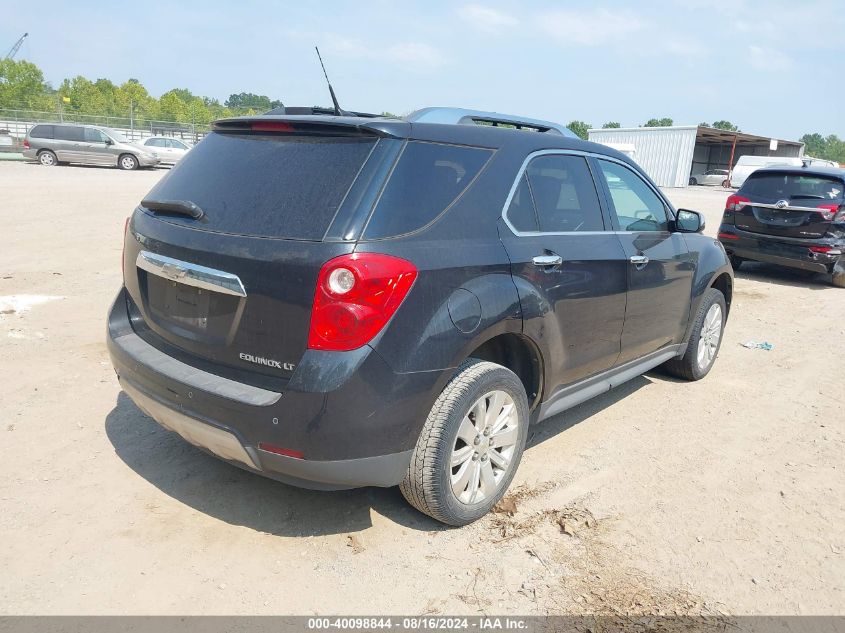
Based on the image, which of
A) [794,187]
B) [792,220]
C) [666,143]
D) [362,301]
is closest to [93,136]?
[794,187]

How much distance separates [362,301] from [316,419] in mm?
487

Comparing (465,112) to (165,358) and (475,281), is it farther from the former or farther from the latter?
(165,358)

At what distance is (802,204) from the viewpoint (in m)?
9.20

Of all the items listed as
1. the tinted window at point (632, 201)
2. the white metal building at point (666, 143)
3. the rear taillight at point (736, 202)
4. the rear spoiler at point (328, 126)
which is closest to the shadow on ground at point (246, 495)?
the tinted window at point (632, 201)

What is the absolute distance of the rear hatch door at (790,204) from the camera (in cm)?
905

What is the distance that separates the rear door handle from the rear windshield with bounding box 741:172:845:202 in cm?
757

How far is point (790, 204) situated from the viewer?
9281mm

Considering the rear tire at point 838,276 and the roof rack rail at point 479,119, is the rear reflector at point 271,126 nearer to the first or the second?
the roof rack rail at point 479,119

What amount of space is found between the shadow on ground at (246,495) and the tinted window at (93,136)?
2567 centimetres

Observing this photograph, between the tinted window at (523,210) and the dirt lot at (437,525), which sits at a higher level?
the tinted window at (523,210)

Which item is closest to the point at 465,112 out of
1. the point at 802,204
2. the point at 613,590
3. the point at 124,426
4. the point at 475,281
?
the point at 475,281

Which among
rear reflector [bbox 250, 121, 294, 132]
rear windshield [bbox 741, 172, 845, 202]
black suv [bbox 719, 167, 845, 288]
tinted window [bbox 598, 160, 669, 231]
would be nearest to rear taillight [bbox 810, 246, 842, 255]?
black suv [bbox 719, 167, 845, 288]

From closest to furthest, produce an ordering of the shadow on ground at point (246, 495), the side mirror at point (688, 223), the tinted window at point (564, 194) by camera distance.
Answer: the shadow on ground at point (246, 495) < the tinted window at point (564, 194) < the side mirror at point (688, 223)

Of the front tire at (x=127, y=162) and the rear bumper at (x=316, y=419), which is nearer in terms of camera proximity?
the rear bumper at (x=316, y=419)
